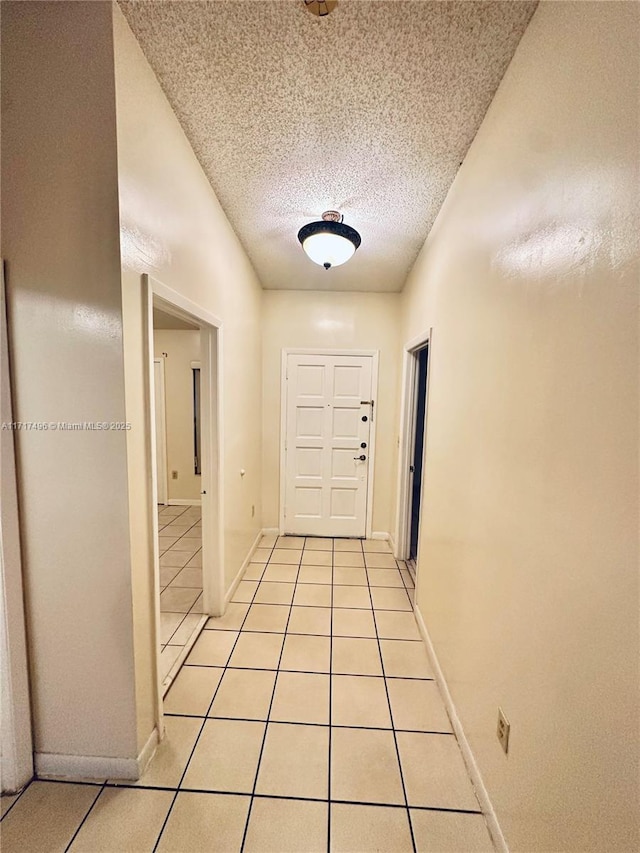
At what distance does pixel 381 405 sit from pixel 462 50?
101 inches

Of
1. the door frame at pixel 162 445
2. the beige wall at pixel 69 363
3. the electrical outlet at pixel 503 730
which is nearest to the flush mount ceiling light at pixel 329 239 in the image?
the beige wall at pixel 69 363

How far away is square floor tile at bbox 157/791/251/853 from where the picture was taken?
3.62 ft

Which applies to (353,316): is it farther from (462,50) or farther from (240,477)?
(462,50)

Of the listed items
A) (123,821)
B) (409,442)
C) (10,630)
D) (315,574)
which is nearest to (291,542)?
(315,574)

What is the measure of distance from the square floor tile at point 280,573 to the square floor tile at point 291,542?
0.38 meters

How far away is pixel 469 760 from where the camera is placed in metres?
1.34

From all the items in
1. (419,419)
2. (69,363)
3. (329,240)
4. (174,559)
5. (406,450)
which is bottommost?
(174,559)

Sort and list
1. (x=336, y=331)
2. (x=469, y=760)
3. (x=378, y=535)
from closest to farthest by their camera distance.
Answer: (x=469, y=760) < (x=336, y=331) < (x=378, y=535)

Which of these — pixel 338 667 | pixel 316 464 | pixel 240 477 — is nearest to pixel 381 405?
pixel 316 464

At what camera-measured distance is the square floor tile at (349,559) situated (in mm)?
3018

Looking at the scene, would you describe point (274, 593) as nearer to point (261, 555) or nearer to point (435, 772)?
point (261, 555)

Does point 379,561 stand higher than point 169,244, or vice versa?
point 169,244

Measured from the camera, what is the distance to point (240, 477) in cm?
270

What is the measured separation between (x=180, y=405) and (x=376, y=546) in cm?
316
